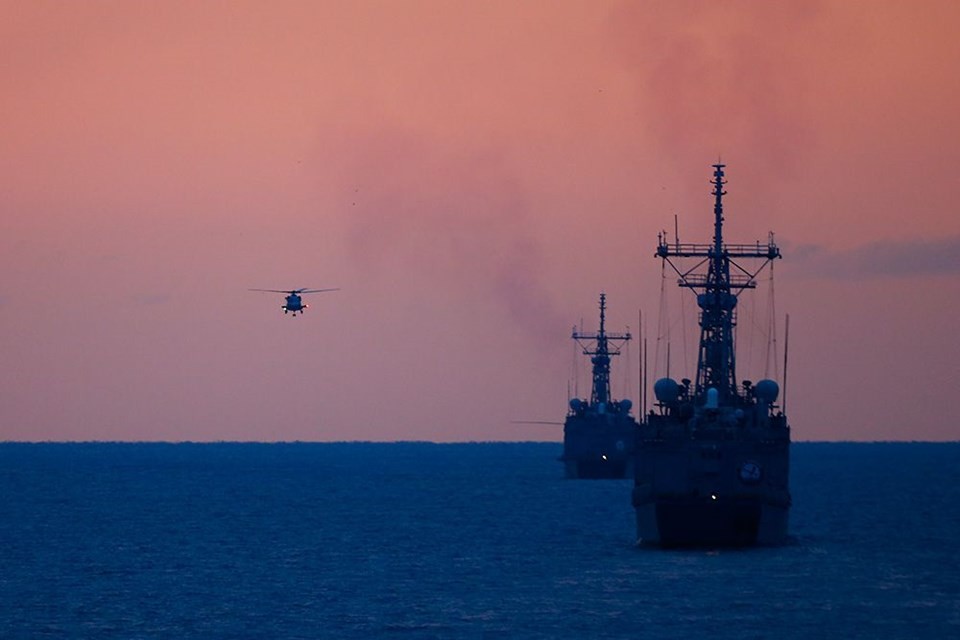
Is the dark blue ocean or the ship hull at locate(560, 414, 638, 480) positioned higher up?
the ship hull at locate(560, 414, 638, 480)

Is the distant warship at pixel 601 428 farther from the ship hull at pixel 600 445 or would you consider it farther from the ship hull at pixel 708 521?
the ship hull at pixel 708 521

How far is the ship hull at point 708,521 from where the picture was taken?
7906 cm

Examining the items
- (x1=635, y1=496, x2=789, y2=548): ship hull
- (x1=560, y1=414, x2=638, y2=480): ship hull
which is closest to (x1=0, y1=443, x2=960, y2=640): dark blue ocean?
(x1=635, y1=496, x2=789, y2=548): ship hull

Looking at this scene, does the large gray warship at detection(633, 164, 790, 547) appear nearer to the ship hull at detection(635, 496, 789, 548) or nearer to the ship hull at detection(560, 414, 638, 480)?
the ship hull at detection(635, 496, 789, 548)

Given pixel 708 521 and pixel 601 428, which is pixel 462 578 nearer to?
pixel 708 521

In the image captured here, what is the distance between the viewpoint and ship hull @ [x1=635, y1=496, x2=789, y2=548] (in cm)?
7906

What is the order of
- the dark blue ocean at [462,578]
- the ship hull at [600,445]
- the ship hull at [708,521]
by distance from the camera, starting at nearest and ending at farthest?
the dark blue ocean at [462,578] → the ship hull at [708,521] → the ship hull at [600,445]

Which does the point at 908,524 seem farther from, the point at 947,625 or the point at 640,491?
the point at 947,625

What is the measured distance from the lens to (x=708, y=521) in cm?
7950

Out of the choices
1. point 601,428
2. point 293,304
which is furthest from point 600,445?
point 293,304

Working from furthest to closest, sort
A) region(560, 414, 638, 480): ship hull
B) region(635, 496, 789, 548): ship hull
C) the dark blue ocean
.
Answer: region(560, 414, 638, 480): ship hull, region(635, 496, 789, 548): ship hull, the dark blue ocean

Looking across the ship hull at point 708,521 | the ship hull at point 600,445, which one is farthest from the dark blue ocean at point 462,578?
the ship hull at point 600,445

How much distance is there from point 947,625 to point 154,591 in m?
32.8

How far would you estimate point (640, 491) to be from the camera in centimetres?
8125
